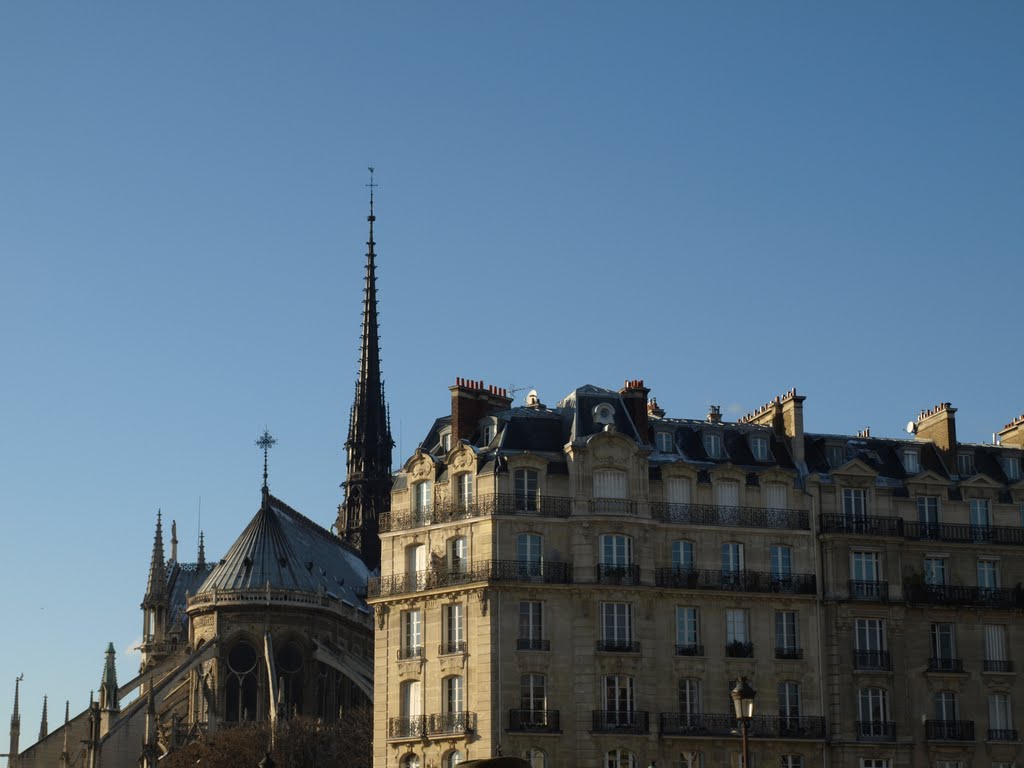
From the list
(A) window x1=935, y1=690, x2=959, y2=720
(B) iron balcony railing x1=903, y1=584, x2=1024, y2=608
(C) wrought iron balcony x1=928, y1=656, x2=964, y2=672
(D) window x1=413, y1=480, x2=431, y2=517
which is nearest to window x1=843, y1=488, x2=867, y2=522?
(B) iron balcony railing x1=903, y1=584, x2=1024, y2=608

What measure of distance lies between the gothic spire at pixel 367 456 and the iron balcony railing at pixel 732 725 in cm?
6104

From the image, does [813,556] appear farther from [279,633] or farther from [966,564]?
[279,633]

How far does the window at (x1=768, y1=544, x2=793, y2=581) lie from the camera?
5662cm

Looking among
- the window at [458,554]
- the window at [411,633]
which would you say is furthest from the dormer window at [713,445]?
the window at [411,633]

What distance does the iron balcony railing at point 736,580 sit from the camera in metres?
55.4

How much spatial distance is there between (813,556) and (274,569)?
1675 inches

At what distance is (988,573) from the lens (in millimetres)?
58938

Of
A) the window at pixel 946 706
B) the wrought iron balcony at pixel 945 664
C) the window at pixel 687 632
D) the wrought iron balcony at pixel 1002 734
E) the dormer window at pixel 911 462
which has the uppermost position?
the dormer window at pixel 911 462

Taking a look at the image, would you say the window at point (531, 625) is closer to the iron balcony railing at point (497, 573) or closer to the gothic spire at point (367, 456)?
the iron balcony railing at point (497, 573)

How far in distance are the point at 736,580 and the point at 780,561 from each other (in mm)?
1715

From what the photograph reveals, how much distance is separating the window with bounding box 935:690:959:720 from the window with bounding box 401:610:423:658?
51.6 ft

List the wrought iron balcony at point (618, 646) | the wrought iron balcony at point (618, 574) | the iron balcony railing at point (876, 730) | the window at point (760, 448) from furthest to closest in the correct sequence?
the window at point (760, 448) → the iron balcony railing at point (876, 730) → the wrought iron balcony at point (618, 574) → the wrought iron balcony at point (618, 646)

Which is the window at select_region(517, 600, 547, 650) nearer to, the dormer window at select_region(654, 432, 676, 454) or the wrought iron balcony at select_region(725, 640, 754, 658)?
the wrought iron balcony at select_region(725, 640, 754, 658)

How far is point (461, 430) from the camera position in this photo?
5772cm
